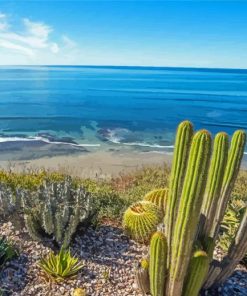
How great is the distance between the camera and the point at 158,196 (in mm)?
6441

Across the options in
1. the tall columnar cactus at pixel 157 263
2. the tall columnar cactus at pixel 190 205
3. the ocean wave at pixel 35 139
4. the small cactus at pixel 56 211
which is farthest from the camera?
the ocean wave at pixel 35 139

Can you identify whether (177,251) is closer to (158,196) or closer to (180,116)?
(158,196)

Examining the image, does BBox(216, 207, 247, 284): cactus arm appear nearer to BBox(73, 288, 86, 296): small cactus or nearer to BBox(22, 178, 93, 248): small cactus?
BBox(73, 288, 86, 296): small cactus

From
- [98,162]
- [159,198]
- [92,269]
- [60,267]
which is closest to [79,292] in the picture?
[60,267]

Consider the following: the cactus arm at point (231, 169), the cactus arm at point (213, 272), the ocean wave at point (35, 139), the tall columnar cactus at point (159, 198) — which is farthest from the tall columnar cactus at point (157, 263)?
the ocean wave at point (35, 139)

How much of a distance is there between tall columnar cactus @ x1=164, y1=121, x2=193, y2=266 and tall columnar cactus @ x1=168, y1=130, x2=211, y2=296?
0.68 feet

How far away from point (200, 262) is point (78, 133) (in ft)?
69.4

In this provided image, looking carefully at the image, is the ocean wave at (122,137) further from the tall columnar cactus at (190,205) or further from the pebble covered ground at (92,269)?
the tall columnar cactus at (190,205)

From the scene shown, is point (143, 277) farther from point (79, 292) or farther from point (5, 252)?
point (5, 252)

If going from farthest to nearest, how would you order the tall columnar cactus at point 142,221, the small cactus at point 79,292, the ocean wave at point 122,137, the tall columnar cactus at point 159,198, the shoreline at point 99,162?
1. the ocean wave at point 122,137
2. the shoreline at point 99,162
3. the tall columnar cactus at point 159,198
4. the tall columnar cactus at point 142,221
5. the small cactus at point 79,292

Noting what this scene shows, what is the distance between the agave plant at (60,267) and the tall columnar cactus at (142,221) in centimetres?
110

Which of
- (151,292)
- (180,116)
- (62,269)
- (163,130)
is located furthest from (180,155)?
(180,116)

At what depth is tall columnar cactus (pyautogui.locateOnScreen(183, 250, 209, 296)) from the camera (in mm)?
4254

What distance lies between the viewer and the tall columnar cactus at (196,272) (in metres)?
4.25
